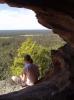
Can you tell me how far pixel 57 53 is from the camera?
4918 mm

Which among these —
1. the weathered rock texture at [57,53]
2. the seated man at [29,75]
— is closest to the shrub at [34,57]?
the seated man at [29,75]

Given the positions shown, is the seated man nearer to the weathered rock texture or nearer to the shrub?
the weathered rock texture

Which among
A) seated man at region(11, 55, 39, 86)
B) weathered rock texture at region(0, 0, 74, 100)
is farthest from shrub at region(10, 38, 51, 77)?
weathered rock texture at region(0, 0, 74, 100)

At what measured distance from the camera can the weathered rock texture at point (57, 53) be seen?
457 centimetres

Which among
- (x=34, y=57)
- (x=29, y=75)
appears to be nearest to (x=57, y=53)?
(x=29, y=75)

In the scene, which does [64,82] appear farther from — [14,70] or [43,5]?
[14,70]

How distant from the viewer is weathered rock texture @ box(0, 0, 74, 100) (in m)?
4.57

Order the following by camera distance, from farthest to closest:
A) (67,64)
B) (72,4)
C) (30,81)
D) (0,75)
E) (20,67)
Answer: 1. (0,75)
2. (20,67)
3. (30,81)
4. (67,64)
5. (72,4)

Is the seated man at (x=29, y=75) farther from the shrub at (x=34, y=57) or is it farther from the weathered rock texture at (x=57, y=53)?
the shrub at (x=34, y=57)

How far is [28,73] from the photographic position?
6449 millimetres

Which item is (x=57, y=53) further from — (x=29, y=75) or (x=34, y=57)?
(x=34, y=57)

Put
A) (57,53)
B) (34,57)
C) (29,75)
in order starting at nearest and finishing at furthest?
(57,53) < (29,75) < (34,57)

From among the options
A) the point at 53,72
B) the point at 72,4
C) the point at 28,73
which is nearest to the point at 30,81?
the point at 28,73

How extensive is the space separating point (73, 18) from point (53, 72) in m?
0.75
